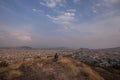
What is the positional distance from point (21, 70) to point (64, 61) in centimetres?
788

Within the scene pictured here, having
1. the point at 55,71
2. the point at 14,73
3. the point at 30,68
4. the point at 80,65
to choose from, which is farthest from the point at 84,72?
the point at 14,73

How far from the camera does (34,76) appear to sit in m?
26.8

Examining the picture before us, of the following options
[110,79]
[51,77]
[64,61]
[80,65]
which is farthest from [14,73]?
[110,79]

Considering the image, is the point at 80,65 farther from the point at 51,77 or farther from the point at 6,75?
the point at 6,75

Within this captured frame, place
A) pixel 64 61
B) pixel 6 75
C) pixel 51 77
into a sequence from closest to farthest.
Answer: pixel 51 77, pixel 6 75, pixel 64 61

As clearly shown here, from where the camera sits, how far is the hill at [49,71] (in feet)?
87.1

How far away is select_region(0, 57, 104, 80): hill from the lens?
26.5 meters

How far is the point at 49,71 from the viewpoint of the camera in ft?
90.5

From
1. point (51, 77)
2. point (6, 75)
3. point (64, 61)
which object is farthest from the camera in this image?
point (64, 61)

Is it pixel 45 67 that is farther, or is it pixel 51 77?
pixel 45 67

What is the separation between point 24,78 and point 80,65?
10.5 metres

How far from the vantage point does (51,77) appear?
1031 inches

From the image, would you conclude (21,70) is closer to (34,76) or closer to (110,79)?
(34,76)

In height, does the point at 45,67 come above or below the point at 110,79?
above
